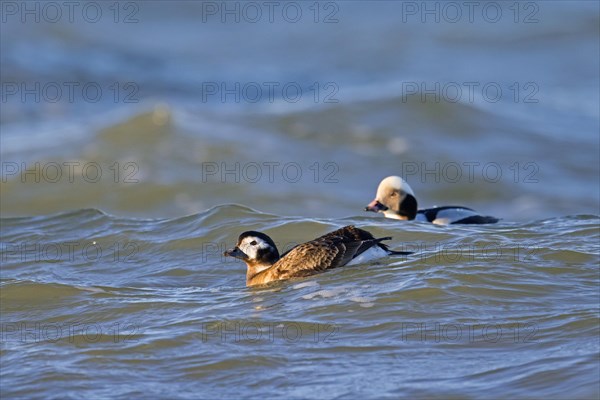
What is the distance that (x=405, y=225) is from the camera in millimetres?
10477

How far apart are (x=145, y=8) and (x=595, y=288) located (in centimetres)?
2469

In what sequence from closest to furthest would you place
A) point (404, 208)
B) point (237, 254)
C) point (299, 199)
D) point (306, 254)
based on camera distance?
point (306, 254) < point (237, 254) < point (404, 208) < point (299, 199)

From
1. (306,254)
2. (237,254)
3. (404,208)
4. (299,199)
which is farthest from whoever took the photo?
(299,199)

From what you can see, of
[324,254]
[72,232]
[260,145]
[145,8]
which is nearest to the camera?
[324,254]

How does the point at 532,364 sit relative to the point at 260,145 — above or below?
below

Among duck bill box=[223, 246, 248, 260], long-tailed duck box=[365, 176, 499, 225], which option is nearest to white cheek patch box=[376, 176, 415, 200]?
long-tailed duck box=[365, 176, 499, 225]

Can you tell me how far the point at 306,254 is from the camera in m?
8.59

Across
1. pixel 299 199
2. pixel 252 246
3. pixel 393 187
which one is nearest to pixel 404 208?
pixel 393 187

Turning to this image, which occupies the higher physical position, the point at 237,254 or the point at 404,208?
the point at 404,208

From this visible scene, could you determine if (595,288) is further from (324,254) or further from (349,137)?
(349,137)

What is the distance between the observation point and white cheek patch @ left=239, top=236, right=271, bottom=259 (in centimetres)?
881

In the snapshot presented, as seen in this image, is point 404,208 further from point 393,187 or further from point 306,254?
point 306,254

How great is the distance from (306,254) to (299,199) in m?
6.65

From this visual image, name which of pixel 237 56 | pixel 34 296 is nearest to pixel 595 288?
pixel 34 296
